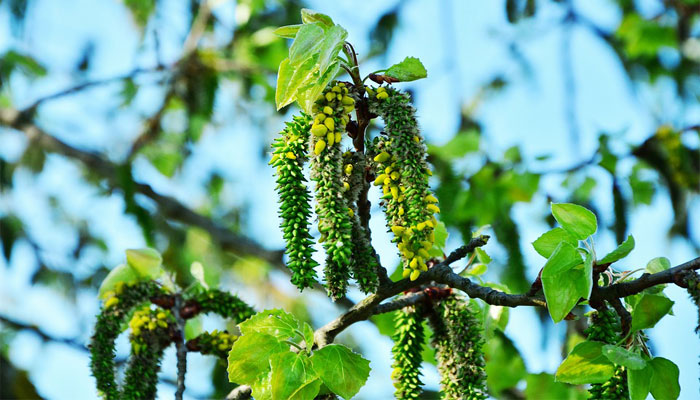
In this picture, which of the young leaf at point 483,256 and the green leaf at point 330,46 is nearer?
the green leaf at point 330,46

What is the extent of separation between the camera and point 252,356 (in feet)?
4.49

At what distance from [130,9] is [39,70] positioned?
2.78ft

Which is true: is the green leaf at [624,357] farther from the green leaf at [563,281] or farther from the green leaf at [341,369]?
the green leaf at [341,369]

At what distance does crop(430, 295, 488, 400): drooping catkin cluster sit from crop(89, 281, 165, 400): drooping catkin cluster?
2.19ft

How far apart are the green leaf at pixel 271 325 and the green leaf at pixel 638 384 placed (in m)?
0.58

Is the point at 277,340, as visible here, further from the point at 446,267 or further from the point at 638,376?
the point at 638,376

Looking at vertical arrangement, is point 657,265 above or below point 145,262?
below

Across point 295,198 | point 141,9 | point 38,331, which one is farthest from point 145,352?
point 141,9

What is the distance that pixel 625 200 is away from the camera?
2.96 m

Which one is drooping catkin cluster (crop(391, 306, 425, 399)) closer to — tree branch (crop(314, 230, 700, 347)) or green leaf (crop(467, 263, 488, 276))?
tree branch (crop(314, 230, 700, 347))

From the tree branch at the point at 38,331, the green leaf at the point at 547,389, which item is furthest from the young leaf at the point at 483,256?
the tree branch at the point at 38,331

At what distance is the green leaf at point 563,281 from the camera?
1.20 m

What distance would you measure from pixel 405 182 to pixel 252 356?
0.43 m

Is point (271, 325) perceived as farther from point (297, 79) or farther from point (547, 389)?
point (547, 389)
